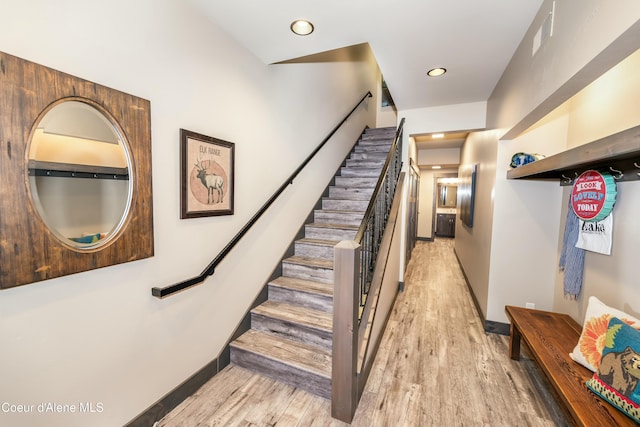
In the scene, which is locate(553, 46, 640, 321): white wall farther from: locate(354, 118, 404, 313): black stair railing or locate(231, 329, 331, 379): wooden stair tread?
locate(231, 329, 331, 379): wooden stair tread

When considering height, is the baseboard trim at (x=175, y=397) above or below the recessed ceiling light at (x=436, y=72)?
below

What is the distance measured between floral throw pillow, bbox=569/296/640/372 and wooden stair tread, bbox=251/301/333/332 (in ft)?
5.41

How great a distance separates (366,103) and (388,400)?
5.15 m

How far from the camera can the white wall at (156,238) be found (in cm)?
115

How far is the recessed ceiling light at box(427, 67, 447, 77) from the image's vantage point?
254 centimetres

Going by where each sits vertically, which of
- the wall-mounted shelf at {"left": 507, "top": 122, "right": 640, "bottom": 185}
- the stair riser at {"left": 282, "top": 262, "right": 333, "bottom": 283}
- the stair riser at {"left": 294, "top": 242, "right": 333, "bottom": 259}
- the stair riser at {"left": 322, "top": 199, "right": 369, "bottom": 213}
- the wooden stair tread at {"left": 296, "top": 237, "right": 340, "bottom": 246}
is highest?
the wall-mounted shelf at {"left": 507, "top": 122, "right": 640, "bottom": 185}

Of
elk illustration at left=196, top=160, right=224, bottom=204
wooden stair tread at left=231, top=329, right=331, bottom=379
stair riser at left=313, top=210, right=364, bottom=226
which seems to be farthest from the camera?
stair riser at left=313, top=210, right=364, bottom=226

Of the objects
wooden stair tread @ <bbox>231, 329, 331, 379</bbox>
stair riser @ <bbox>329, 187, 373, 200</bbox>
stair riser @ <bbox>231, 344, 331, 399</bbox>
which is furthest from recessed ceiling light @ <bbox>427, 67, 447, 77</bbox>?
stair riser @ <bbox>231, 344, 331, 399</bbox>

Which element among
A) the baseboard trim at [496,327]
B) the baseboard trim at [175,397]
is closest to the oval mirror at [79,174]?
the baseboard trim at [175,397]

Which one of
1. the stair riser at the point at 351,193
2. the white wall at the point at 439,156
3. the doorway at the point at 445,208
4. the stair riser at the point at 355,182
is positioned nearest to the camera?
the stair riser at the point at 351,193

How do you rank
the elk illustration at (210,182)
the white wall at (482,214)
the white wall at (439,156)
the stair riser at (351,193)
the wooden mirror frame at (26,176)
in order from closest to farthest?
the wooden mirror frame at (26,176)
the elk illustration at (210,182)
the white wall at (482,214)
the stair riser at (351,193)
the white wall at (439,156)

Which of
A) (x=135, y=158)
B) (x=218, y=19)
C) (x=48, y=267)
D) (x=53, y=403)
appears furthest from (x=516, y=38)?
(x=53, y=403)

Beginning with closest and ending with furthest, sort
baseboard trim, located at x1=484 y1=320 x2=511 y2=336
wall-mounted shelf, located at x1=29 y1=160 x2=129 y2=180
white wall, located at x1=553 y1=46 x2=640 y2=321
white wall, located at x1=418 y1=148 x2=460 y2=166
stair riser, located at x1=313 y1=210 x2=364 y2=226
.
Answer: wall-mounted shelf, located at x1=29 y1=160 x2=129 y2=180
white wall, located at x1=553 y1=46 x2=640 y2=321
baseboard trim, located at x1=484 y1=320 x2=511 y2=336
stair riser, located at x1=313 y1=210 x2=364 y2=226
white wall, located at x1=418 y1=148 x2=460 y2=166

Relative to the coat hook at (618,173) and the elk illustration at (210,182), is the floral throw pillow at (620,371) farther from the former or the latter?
the elk illustration at (210,182)
